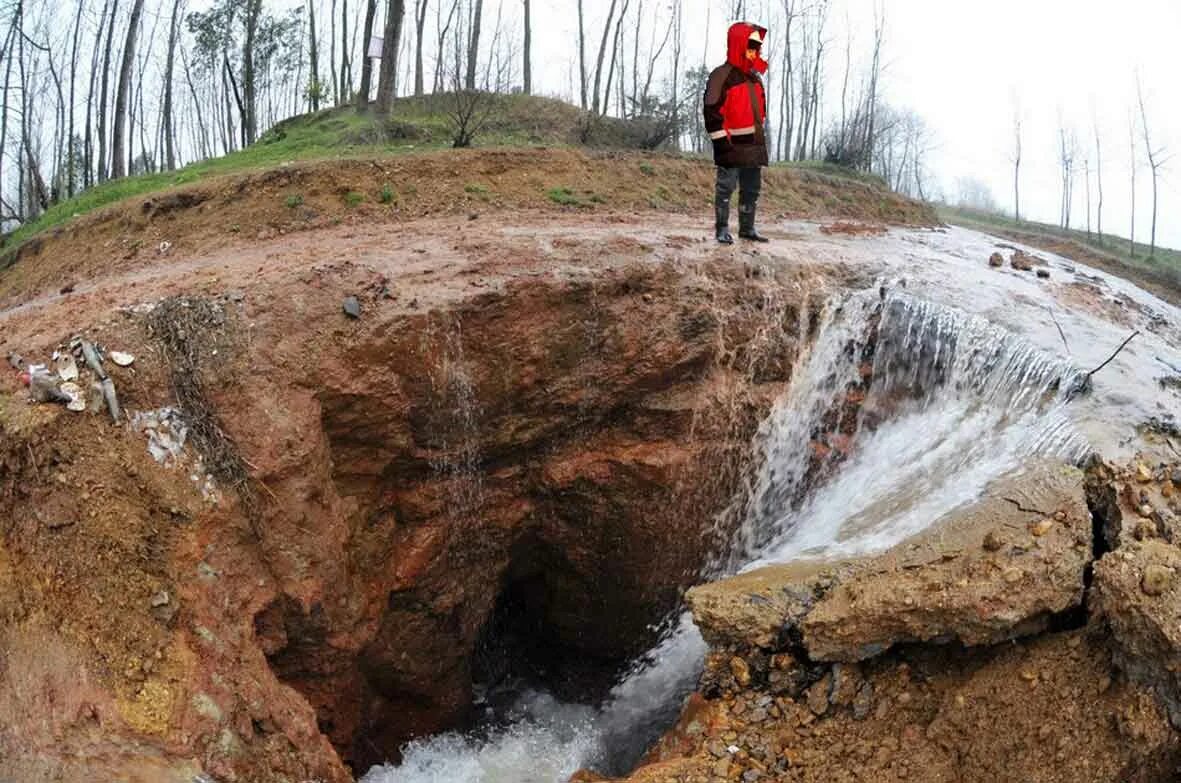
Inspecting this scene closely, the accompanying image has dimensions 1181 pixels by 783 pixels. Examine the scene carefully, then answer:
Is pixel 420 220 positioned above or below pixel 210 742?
above

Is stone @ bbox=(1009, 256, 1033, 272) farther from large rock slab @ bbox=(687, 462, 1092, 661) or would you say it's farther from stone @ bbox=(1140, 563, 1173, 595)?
stone @ bbox=(1140, 563, 1173, 595)

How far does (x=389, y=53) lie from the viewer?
14203 mm

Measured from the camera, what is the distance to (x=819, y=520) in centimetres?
577

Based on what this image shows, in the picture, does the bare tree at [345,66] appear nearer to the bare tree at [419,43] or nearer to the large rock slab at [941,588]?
the bare tree at [419,43]

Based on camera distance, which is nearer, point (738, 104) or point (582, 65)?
point (738, 104)

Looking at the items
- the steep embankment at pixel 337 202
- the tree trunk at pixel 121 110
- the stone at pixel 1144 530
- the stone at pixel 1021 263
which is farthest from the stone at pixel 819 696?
the tree trunk at pixel 121 110

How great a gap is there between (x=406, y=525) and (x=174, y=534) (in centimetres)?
185

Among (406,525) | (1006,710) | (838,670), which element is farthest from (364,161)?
(1006,710)

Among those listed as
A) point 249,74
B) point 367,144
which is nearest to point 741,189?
point 367,144

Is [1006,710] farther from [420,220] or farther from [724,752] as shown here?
[420,220]

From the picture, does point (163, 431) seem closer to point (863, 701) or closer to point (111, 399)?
point (111, 399)

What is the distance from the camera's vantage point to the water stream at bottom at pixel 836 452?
216 inches

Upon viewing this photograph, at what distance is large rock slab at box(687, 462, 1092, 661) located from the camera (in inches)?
143

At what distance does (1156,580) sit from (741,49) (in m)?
5.08
